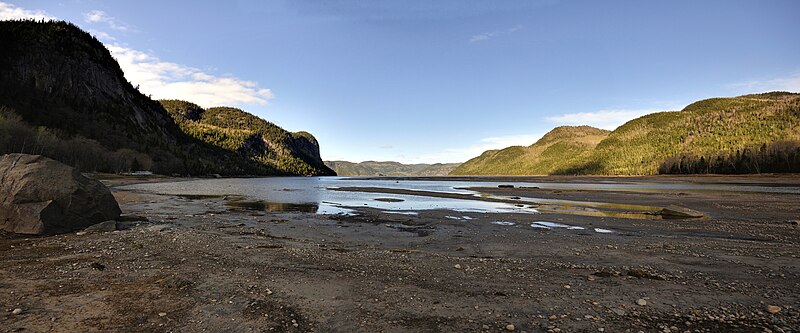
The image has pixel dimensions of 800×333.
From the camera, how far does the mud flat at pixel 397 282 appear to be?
6805 millimetres

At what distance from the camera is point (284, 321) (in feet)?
22.4

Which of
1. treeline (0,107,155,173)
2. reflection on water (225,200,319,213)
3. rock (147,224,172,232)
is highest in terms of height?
treeline (0,107,155,173)

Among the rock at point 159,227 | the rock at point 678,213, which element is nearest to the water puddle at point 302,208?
the rock at point 159,227

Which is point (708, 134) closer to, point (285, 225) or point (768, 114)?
point (768, 114)

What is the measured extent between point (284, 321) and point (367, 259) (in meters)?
5.60

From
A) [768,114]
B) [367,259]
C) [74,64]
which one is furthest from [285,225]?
[768,114]

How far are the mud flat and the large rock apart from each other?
109 cm

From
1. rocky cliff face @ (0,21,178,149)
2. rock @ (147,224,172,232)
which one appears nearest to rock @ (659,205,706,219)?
rock @ (147,224,172,232)

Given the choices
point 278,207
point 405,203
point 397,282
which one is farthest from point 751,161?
point 397,282

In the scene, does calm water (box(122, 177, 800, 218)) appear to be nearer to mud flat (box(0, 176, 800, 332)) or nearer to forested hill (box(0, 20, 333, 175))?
mud flat (box(0, 176, 800, 332))

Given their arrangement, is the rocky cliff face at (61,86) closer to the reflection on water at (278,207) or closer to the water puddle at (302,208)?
the reflection on water at (278,207)

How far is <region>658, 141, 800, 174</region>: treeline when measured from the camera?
12144 cm

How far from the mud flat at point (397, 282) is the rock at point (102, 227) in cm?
83

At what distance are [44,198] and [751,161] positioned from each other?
596 ft
